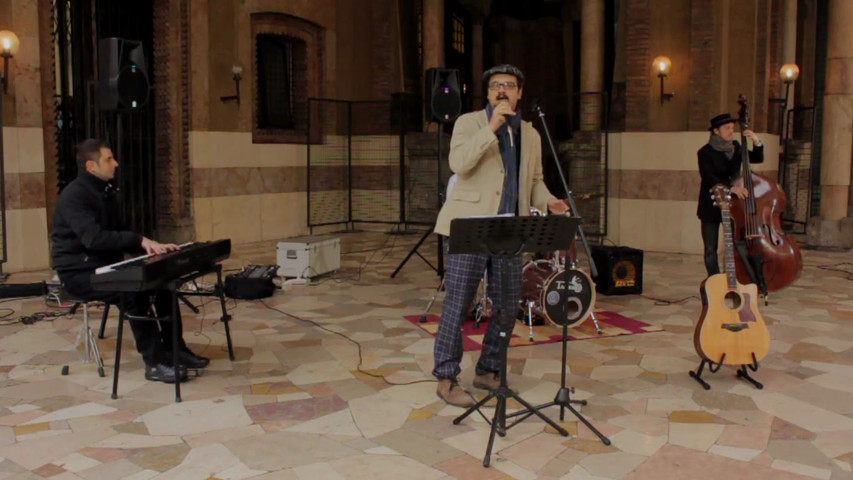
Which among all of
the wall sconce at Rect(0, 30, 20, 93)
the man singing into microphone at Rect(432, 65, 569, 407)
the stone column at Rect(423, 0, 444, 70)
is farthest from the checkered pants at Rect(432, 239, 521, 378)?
the stone column at Rect(423, 0, 444, 70)

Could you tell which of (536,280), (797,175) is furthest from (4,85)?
(797,175)

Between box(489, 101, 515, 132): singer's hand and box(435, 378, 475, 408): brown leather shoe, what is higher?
box(489, 101, 515, 132): singer's hand

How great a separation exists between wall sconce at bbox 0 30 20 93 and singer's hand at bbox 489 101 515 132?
25.1 ft

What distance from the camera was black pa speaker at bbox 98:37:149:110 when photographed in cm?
808

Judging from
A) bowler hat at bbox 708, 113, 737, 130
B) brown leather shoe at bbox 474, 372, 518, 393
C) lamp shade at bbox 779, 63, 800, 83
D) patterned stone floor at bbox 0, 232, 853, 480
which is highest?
lamp shade at bbox 779, 63, 800, 83

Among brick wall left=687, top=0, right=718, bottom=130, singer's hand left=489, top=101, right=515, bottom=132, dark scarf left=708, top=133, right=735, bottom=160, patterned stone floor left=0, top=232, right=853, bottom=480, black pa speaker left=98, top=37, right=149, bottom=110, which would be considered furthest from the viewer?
brick wall left=687, top=0, right=718, bottom=130

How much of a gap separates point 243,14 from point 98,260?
28.1ft

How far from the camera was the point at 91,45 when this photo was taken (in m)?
12.1

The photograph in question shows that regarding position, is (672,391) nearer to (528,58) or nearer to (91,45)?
(91,45)

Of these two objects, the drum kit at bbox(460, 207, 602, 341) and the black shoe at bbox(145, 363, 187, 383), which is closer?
the black shoe at bbox(145, 363, 187, 383)

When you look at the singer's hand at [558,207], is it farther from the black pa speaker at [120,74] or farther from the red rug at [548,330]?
the black pa speaker at [120,74]

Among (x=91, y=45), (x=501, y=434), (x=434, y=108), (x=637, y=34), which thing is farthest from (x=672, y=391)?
(x=91, y=45)

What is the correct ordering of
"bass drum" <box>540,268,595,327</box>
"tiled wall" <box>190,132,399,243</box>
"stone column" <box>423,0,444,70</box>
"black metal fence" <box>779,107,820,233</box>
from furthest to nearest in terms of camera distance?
Result: "stone column" <box>423,0,444,70</box>, "black metal fence" <box>779,107,820,233</box>, "tiled wall" <box>190,132,399,243</box>, "bass drum" <box>540,268,595,327</box>

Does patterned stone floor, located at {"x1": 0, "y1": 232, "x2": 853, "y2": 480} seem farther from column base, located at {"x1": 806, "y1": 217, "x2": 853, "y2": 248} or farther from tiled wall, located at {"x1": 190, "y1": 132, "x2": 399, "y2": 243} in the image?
column base, located at {"x1": 806, "y1": 217, "x2": 853, "y2": 248}
